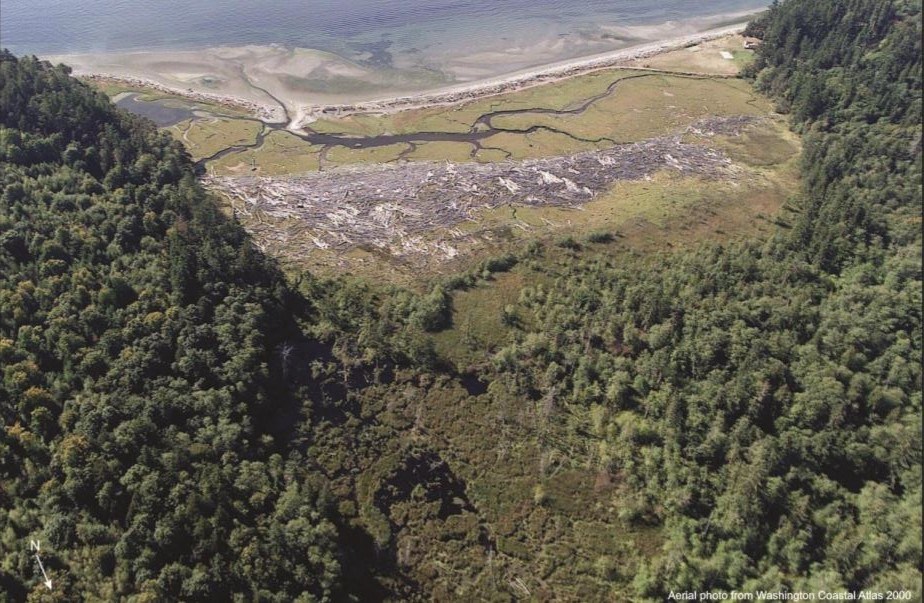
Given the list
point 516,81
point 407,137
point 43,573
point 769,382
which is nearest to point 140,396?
point 43,573

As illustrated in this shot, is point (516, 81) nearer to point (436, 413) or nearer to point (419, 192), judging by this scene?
point (419, 192)

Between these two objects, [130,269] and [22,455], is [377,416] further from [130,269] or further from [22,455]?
[130,269]

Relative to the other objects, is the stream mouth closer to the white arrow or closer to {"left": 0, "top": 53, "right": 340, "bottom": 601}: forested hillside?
{"left": 0, "top": 53, "right": 340, "bottom": 601}: forested hillside

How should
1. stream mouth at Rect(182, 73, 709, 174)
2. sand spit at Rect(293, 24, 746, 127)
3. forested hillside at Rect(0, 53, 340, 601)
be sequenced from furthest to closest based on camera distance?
sand spit at Rect(293, 24, 746, 127) < stream mouth at Rect(182, 73, 709, 174) < forested hillside at Rect(0, 53, 340, 601)

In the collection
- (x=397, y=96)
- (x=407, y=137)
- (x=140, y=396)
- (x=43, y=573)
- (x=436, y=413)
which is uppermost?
(x=397, y=96)

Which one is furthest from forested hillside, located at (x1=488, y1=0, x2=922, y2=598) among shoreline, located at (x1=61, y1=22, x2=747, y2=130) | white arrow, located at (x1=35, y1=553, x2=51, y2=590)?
shoreline, located at (x1=61, y1=22, x2=747, y2=130)

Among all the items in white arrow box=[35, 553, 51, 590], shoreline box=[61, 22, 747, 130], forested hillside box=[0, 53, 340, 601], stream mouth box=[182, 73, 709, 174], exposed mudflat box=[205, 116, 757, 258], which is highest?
shoreline box=[61, 22, 747, 130]
